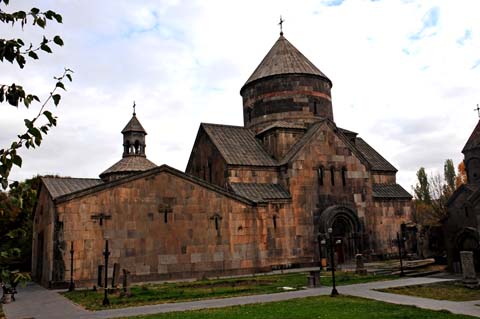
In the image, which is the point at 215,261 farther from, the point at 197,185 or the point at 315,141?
the point at 315,141

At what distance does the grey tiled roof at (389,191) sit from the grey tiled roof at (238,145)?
746cm

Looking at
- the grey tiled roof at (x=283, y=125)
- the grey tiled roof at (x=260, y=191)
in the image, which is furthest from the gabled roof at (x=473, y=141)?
the grey tiled roof at (x=260, y=191)

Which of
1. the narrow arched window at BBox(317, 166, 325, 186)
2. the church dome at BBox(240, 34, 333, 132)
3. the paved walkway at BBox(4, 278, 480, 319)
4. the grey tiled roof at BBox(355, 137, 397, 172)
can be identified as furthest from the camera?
the grey tiled roof at BBox(355, 137, 397, 172)

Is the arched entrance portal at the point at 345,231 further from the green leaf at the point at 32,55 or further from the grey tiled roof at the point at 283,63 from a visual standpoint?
the green leaf at the point at 32,55

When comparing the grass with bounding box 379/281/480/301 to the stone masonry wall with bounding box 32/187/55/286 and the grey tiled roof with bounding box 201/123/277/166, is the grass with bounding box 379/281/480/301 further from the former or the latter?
the stone masonry wall with bounding box 32/187/55/286

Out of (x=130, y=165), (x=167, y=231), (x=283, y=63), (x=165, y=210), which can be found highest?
(x=283, y=63)

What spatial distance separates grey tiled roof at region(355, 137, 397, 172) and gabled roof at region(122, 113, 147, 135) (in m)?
17.9

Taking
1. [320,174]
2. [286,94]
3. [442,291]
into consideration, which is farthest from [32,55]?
[286,94]

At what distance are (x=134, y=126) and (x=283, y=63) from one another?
14.4 m

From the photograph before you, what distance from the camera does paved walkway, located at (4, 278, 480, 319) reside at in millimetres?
9883

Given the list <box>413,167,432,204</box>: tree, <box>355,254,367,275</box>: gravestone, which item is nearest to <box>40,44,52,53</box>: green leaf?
<box>355,254,367,275</box>: gravestone

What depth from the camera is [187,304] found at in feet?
36.2

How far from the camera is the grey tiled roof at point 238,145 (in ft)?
75.0

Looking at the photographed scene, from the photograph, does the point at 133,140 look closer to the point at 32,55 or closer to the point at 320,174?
the point at 320,174
